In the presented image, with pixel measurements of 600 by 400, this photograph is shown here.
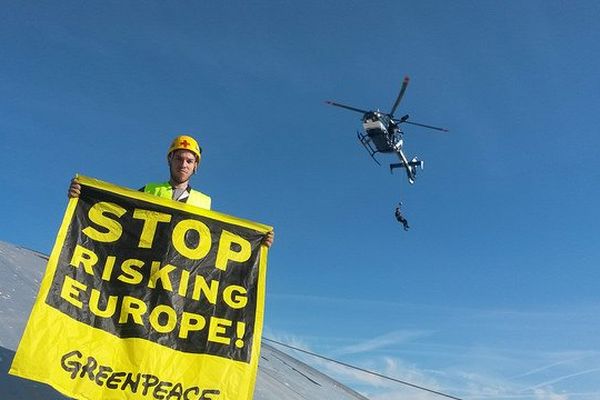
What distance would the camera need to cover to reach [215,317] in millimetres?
4613

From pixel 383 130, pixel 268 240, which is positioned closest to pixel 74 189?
pixel 268 240

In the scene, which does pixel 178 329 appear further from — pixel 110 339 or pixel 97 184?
pixel 97 184

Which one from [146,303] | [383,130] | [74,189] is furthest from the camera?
[383,130]

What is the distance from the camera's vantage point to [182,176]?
5234 millimetres

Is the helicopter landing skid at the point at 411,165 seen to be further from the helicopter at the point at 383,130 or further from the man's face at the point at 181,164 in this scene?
the man's face at the point at 181,164

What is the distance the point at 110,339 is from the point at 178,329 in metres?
0.57

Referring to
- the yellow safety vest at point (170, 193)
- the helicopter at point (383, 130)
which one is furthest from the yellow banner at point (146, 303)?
the helicopter at point (383, 130)

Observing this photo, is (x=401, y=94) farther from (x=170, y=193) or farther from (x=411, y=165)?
(x=170, y=193)

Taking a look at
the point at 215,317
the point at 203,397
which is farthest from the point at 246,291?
the point at 203,397

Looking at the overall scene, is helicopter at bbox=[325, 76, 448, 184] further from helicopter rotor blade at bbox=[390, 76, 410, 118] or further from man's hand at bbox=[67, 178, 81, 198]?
man's hand at bbox=[67, 178, 81, 198]

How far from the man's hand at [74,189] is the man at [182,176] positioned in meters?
0.72

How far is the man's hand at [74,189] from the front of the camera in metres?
4.68

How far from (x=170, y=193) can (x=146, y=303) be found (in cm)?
127

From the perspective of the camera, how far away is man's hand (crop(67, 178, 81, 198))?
15.4ft
